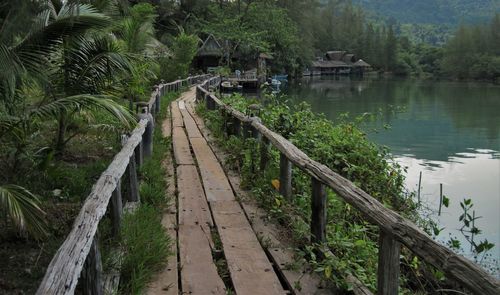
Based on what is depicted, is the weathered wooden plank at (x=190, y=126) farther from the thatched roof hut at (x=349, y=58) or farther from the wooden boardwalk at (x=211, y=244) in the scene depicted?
the thatched roof hut at (x=349, y=58)

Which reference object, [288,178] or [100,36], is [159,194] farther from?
[100,36]

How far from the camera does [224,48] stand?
52.2 meters

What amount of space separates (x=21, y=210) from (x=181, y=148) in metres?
5.84

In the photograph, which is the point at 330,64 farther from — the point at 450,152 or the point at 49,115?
the point at 49,115

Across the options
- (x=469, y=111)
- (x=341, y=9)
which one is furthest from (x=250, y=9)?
(x=341, y=9)

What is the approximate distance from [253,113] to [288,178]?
3308 mm

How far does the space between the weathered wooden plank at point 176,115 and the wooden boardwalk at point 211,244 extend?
5.76 meters

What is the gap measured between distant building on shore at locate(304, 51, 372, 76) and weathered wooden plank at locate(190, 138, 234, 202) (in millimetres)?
94315

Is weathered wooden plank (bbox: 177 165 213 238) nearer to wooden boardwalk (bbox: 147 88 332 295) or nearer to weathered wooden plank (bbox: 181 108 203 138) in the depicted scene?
wooden boardwalk (bbox: 147 88 332 295)

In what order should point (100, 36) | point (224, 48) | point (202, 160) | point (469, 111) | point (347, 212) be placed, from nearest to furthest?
point (347, 212)
point (100, 36)
point (202, 160)
point (469, 111)
point (224, 48)

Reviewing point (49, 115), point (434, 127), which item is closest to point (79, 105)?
point (49, 115)

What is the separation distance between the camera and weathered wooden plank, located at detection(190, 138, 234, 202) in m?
6.52

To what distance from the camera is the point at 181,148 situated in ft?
32.7

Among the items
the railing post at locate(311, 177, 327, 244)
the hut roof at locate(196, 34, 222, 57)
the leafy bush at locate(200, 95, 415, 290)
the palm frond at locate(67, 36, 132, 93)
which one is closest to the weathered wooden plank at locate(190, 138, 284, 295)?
the leafy bush at locate(200, 95, 415, 290)
